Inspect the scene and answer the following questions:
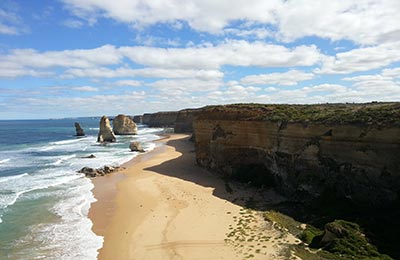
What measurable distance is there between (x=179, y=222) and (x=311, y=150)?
30.5 feet

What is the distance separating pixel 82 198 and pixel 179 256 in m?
12.5

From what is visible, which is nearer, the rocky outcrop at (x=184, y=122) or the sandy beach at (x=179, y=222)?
the sandy beach at (x=179, y=222)

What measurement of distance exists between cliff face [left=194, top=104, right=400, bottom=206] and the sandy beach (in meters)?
2.83

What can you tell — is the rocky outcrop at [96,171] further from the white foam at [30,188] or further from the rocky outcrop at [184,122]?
the rocky outcrop at [184,122]

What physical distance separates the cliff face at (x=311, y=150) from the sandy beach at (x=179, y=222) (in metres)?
2.83

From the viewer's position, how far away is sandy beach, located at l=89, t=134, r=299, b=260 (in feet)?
52.5

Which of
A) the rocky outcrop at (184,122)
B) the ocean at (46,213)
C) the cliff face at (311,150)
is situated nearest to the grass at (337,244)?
the cliff face at (311,150)

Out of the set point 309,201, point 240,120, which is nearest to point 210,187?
point 240,120

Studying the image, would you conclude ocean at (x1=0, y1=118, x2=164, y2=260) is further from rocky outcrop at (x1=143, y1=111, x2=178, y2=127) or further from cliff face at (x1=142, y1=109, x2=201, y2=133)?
rocky outcrop at (x1=143, y1=111, x2=178, y2=127)

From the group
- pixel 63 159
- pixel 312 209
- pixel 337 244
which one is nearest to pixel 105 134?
pixel 63 159

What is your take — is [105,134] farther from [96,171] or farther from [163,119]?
[163,119]

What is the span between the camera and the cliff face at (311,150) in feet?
60.7

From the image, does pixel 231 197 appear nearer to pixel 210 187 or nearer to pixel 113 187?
pixel 210 187

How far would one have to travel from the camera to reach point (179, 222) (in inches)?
782
